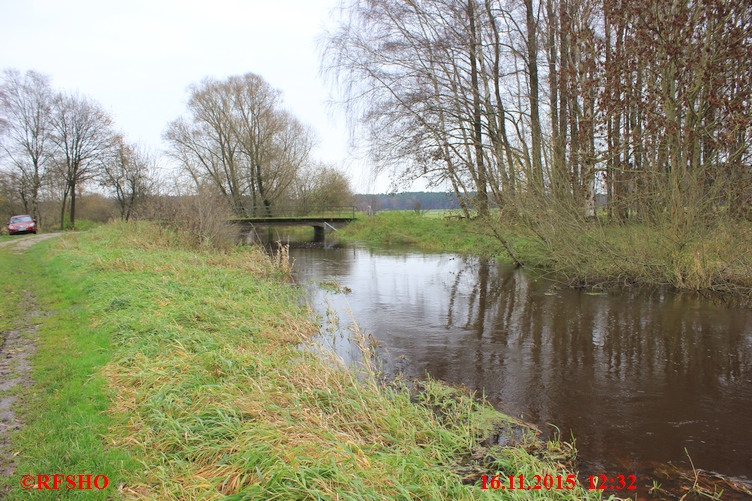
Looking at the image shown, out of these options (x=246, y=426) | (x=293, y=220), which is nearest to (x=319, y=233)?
(x=293, y=220)

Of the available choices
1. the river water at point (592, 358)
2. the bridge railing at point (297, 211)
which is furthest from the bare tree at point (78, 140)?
the river water at point (592, 358)

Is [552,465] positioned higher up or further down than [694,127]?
further down

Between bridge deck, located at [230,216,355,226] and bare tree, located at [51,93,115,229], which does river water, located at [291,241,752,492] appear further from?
bare tree, located at [51,93,115,229]

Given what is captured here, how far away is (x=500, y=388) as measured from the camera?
19.1ft

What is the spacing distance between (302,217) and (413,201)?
9.05m

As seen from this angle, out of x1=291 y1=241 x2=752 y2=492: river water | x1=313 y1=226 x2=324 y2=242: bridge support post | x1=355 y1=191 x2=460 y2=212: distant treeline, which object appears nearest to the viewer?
x1=291 y1=241 x2=752 y2=492: river water

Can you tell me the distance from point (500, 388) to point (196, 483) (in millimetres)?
3787

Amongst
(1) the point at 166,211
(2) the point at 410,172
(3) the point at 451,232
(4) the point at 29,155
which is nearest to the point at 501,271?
(2) the point at 410,172

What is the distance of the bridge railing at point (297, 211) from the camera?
3606 cm

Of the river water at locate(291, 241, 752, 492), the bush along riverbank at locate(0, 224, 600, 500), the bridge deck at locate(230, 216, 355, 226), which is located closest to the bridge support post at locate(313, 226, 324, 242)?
the bridge deck at locate(230, 216, 355, 226)

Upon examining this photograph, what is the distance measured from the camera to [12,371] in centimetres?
531

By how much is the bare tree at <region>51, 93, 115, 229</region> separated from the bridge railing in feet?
40.7

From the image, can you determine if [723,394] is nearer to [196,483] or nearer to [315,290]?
[196,483]

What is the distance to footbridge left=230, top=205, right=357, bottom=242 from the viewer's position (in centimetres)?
3366
